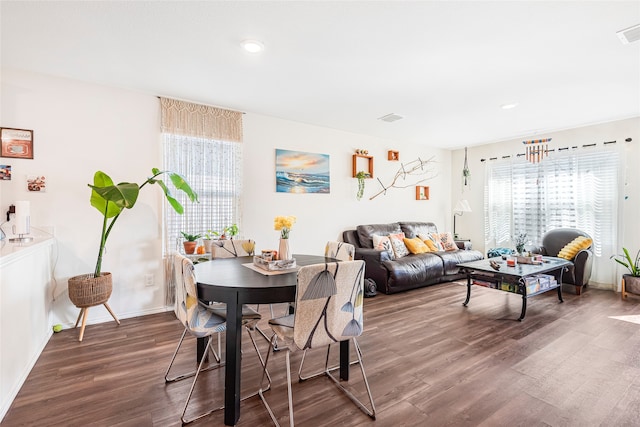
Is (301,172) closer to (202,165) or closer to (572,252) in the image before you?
(202,165)

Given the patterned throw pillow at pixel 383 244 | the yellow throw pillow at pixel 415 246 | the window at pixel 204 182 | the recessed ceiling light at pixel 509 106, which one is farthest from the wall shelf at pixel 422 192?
the window at pixel 204 182

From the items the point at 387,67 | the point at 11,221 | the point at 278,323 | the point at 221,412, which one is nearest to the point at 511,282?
the point at 387,67

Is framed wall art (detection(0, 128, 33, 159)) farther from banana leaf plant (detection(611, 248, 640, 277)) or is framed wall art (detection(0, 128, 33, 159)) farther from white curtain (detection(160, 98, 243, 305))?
banana leaf plant (detection(611, 248, 640, 277))

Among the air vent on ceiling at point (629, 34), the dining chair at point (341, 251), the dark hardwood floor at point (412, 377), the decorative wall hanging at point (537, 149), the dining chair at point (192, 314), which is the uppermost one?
the air vent on ceiling at point (629, 34)

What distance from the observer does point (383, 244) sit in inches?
193

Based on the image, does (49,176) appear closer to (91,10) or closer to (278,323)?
(91,10)

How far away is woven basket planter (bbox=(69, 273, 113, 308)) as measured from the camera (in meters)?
2.86

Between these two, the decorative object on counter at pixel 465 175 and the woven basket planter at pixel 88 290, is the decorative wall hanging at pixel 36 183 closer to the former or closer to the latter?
the woven basket planter at pixel 88 290

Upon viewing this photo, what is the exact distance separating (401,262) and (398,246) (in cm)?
48

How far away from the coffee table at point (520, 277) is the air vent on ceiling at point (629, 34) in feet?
7.35

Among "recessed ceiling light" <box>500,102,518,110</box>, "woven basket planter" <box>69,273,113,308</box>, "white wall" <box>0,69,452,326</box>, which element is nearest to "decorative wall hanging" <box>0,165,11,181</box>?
"white wall" <box>0,69,452,326</box>

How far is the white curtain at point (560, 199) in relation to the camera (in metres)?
4.68

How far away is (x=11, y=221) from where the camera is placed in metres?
2.86

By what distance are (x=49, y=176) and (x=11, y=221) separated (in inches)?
20.0
